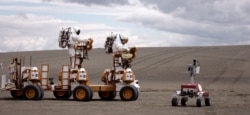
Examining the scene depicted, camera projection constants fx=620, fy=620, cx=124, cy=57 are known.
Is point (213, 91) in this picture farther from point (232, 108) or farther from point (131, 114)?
point (131, 114)

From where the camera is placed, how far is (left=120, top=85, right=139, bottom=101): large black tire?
32.5 meters

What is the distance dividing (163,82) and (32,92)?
19735 mm

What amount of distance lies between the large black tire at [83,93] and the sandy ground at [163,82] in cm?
46

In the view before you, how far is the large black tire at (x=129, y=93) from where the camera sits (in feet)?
107

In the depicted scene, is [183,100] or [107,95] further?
[107,95]

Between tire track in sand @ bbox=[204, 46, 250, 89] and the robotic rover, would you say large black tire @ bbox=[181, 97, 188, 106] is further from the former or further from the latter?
tire track in sand @ bbox=[204, 46, 250, 89]

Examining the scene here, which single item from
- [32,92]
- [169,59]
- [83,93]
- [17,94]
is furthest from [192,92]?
[169,59]

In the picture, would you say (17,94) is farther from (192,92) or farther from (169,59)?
(169,59)

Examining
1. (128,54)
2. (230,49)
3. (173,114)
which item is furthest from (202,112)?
(230,49)

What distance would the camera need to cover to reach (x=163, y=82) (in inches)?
1983

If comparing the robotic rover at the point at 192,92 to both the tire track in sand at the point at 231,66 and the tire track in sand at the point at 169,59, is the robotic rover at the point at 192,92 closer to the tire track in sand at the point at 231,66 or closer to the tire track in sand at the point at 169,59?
the tire track in sand at the point at 231,66

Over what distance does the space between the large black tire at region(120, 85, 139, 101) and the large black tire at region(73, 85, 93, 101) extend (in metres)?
1.82

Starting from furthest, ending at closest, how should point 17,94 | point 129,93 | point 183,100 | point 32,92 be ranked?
point 17,94 < point 129,93 < point 32,92 < point 183,100

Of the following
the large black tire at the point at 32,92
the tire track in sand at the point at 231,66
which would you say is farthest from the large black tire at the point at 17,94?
the tire track in sand at the point at 231,66
